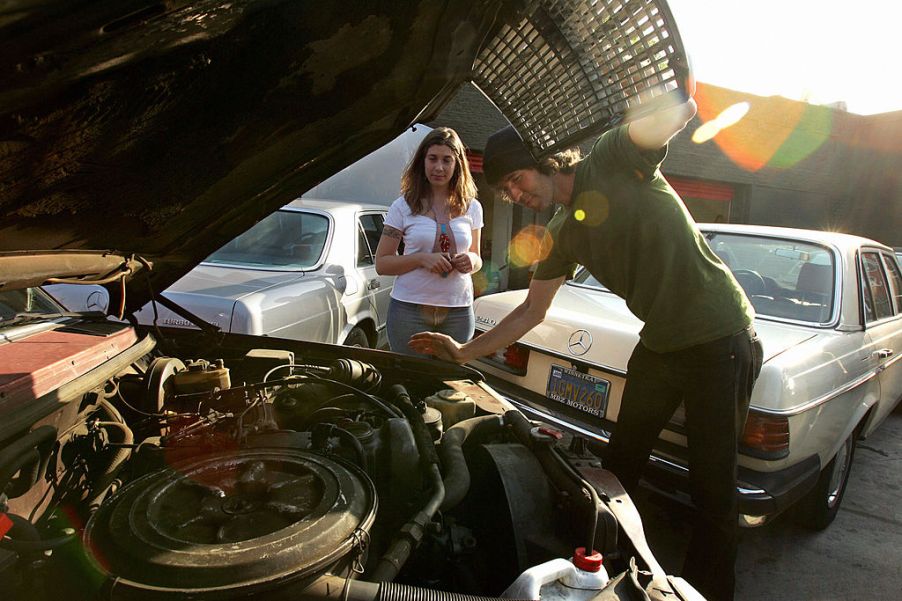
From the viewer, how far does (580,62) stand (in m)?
1.44

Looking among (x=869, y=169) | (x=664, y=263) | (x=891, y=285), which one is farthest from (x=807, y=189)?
(x=664, y=263)

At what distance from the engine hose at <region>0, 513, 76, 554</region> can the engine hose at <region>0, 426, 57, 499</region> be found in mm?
85

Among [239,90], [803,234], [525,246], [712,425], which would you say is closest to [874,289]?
[803,234]

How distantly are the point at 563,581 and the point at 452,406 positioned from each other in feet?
3.09

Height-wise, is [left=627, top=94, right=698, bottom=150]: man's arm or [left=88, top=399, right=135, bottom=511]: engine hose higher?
[left=627, top=94, right=698, bottom=150]: man's arm

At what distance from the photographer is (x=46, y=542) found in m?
1.16

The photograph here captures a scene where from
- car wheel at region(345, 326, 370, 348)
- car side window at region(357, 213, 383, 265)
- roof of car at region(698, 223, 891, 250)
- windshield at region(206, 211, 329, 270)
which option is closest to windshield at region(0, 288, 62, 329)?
windshield at region(206, 211, 329, 270)

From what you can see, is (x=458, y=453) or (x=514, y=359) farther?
(x=514, y=359)

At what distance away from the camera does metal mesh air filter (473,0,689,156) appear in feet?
4.29

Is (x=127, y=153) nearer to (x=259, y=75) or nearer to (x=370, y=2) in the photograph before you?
(x=259, y=75)

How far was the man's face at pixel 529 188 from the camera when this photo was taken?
2148mm

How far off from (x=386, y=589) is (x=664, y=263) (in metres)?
1.53

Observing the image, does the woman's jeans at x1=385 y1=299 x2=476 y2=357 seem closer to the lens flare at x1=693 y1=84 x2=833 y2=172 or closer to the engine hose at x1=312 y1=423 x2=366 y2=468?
the engine hose at x1=312 y1=423 x2=366 y2=468

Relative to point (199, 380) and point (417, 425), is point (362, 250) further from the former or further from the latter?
point (417, 425)
